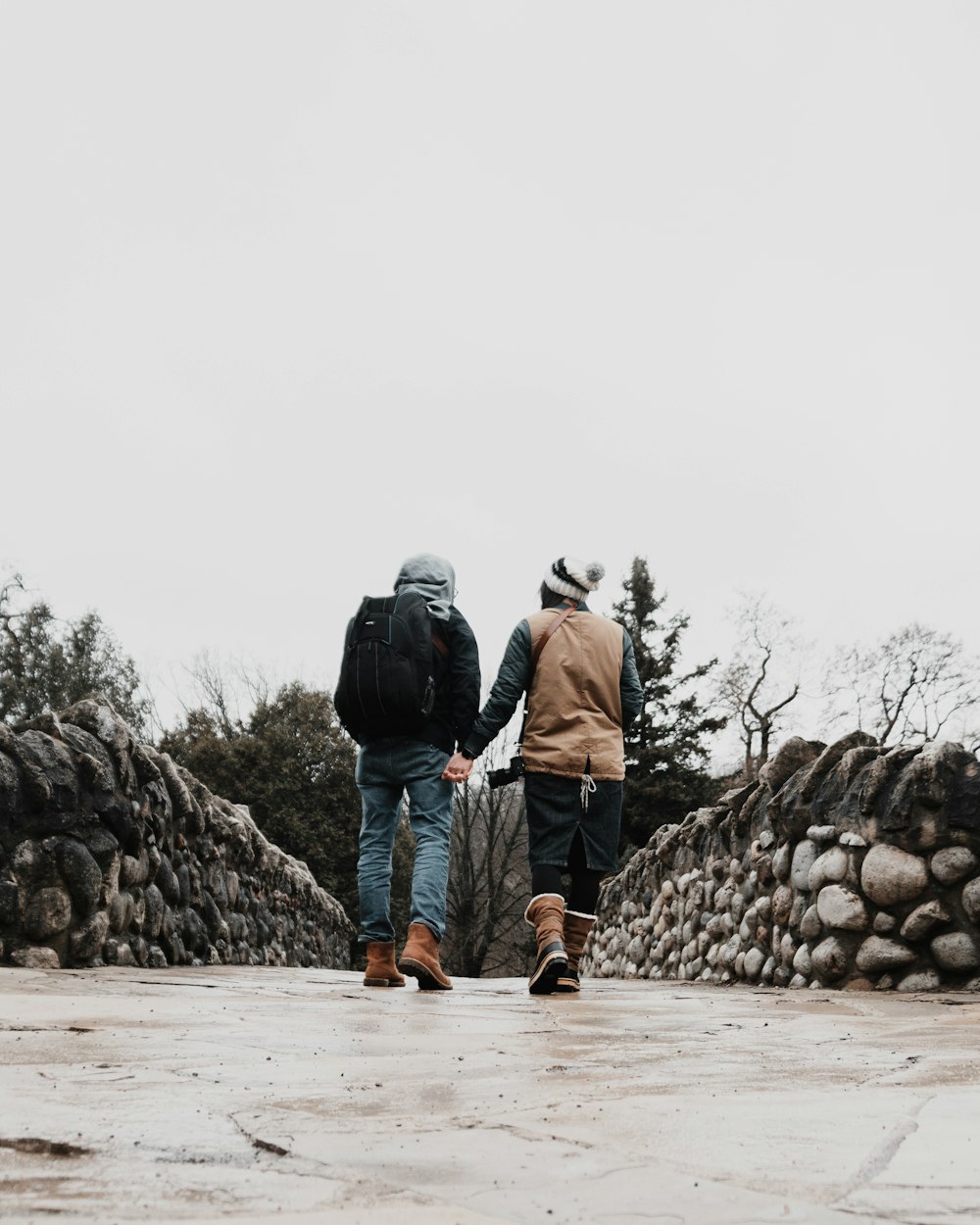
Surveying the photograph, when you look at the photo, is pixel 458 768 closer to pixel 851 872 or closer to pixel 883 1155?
pixel 851 872

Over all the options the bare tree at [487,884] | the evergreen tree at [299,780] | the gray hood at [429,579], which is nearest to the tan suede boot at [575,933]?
the gray hood at [429,579]

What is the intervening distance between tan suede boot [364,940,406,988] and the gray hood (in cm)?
148

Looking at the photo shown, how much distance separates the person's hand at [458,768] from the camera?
477 cm

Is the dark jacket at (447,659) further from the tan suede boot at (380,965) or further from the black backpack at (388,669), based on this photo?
the tan suede boot at (380,965)

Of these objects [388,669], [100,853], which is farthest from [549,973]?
[100,853]

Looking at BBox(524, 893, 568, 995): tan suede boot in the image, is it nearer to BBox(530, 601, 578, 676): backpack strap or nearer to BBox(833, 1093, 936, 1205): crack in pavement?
BBox(530, 601, 578, 676): backpack strap

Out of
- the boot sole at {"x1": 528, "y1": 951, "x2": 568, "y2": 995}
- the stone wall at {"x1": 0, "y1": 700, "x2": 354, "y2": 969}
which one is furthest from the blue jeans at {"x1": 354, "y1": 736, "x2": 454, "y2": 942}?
the stone wall at {"x1": 0, "y1": 700, "x2": 354, "y2": 969}

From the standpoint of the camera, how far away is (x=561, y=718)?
4848mm

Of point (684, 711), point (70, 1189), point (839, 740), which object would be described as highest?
point (684, 711)

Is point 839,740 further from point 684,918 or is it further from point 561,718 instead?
point 684,918

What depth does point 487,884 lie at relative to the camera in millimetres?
30672

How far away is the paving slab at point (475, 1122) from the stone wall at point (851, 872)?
198cm

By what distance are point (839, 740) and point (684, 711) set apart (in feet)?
70.7

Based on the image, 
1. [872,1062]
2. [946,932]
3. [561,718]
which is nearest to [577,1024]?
[872,1062]
